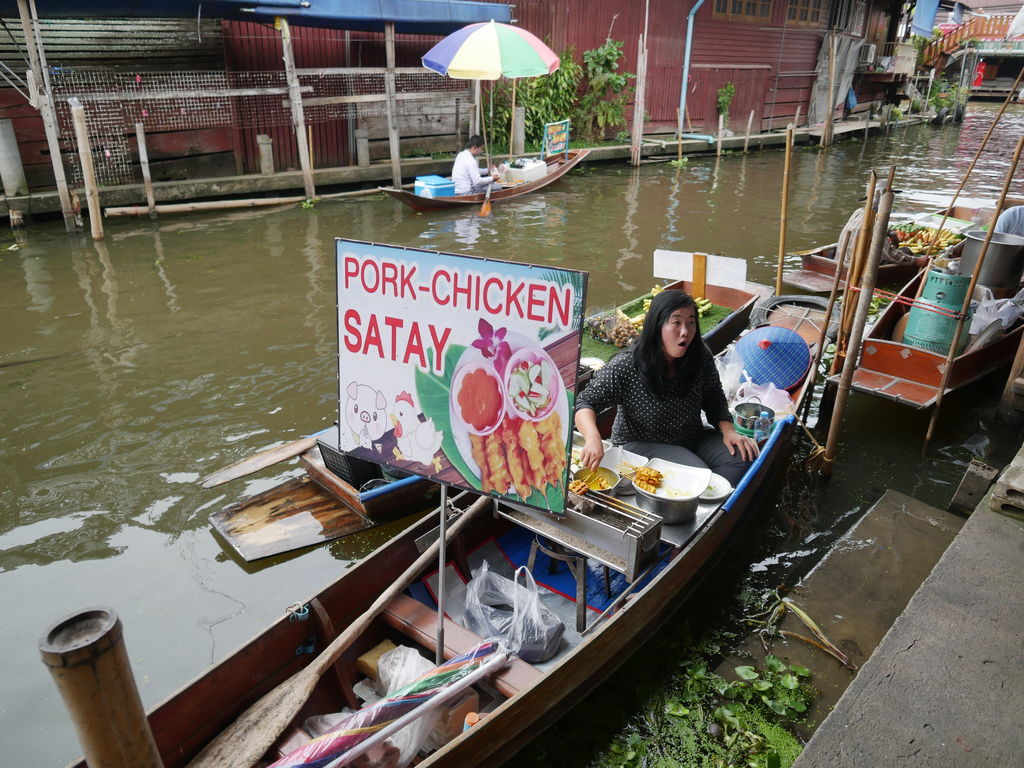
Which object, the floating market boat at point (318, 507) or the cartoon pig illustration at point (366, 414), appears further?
the floating market boat at point (318, 507)

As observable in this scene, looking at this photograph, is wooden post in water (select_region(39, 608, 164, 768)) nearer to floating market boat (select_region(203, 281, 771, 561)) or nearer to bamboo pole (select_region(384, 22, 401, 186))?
floating market boat (select_region(203, 281, 771, 561))

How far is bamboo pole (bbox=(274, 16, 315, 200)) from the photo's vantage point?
1352 centimetres

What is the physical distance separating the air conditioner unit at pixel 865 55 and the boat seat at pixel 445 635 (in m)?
35.9

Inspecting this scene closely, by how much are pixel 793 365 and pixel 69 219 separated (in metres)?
12.5

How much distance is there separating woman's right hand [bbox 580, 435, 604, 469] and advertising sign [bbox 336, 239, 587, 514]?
1.36 meters

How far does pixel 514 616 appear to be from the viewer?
3.82 metres

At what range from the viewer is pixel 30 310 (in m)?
9.58

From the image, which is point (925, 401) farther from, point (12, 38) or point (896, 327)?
point (12, 38)

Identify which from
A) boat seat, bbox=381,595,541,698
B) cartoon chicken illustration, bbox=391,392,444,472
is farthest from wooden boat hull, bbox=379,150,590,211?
cartoon chicken illustration, bbox=391,392,444,472

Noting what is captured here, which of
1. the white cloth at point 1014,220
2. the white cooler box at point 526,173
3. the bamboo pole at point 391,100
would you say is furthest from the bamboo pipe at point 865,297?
the bamboo pole at point 391,100

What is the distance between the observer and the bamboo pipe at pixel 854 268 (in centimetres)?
550

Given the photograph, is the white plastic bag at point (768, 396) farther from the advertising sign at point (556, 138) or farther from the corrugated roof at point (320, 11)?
the advertising sign at point (556, 138)

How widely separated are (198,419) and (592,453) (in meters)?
4.67

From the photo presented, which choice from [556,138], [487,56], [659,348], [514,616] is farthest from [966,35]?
[514,616]
